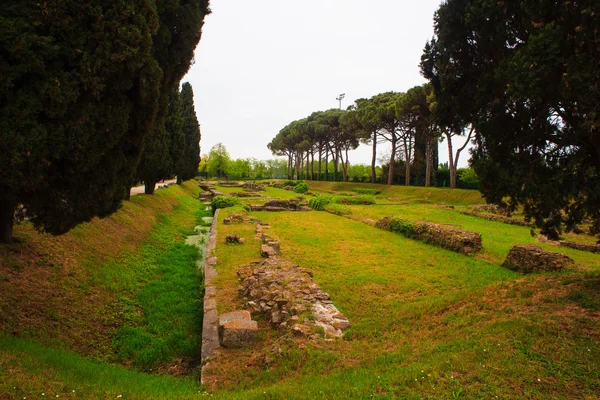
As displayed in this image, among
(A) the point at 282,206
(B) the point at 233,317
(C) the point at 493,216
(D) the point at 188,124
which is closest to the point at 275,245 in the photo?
(B) the point at 233,317

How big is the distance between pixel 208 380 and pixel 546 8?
6479 millimetres

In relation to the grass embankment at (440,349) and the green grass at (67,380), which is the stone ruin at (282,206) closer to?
the grass embankment at (440,349)

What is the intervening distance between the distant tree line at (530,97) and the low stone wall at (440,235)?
635cm

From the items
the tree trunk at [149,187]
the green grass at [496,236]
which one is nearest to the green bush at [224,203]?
the tree trunk at [149,187]

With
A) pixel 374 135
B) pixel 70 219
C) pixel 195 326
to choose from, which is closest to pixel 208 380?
pixel 195 326

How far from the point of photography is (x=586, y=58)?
4074 mm

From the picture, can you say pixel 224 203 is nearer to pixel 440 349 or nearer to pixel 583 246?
pixel 583 246

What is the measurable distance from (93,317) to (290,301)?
385cm

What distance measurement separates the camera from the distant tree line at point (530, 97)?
165 inches

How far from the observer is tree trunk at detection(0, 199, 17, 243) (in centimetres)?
668

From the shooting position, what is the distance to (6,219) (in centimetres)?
684

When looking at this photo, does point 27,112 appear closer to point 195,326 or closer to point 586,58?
point 195,326

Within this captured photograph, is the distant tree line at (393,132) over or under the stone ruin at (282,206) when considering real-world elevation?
over

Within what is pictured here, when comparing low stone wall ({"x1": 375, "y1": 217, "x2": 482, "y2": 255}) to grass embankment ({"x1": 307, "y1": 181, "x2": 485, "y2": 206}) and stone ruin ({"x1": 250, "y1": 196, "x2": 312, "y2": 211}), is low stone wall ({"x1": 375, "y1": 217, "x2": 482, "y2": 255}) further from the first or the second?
grass embankment ({"x1": 307, "y1": 181, "x2": 485, "y2": 206})
